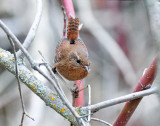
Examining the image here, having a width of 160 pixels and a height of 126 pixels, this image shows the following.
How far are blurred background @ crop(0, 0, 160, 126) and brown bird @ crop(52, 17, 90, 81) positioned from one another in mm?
517

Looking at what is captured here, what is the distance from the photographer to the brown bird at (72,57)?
2.39m

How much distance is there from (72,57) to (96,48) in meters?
2.74

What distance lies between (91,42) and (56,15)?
6.08ft

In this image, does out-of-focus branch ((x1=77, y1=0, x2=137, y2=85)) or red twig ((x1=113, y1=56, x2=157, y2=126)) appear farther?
out-of-focus branch ((x1=77, y1=0, x2=137, y2=85))

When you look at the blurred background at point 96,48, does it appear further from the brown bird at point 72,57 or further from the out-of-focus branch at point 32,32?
the out-of-focus branch at point 32,32

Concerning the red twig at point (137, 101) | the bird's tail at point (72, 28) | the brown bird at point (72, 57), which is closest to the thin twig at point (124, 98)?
the red twig at point (137, 101)

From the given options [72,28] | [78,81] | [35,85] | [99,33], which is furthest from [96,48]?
[35,85]

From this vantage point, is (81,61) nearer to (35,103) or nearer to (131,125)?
(35,103)

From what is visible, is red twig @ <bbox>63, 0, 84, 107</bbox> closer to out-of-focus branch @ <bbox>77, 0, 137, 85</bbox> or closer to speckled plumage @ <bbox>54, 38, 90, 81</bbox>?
speckled plumage @ <bbox>54, 38, 90, 81</bbox>

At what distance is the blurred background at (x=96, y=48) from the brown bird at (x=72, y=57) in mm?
517

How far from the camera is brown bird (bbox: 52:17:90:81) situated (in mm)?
2389

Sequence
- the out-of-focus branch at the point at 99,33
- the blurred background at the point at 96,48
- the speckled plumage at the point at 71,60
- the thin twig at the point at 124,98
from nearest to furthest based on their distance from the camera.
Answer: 1. the thin twig at the point at 124,98
2. the speckled plumage at the point at 71,60
3. the blurred background at the point at 96,48
4. the out-of-focus branch at the point at 99,33

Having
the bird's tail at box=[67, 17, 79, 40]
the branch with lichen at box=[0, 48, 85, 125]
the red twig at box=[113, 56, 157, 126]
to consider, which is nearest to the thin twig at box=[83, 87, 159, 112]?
the red twig at box=[113, 56, 157, 126]

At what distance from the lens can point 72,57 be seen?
251cm
